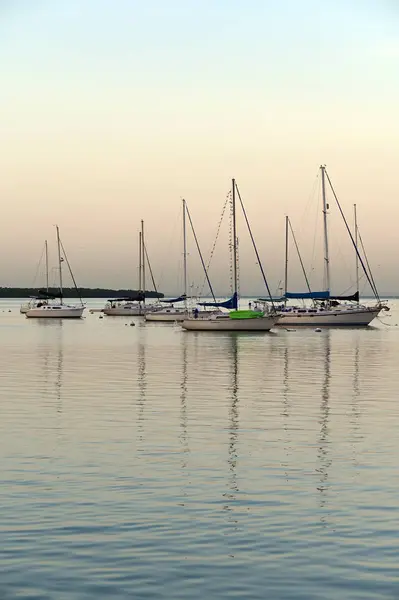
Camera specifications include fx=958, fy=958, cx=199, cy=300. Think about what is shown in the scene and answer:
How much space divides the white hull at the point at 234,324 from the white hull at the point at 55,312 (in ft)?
168

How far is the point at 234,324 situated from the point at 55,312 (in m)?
56.2

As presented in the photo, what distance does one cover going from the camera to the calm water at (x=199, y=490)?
1188 centimetres

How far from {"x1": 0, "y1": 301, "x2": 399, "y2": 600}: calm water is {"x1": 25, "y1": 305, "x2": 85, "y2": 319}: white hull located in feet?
329

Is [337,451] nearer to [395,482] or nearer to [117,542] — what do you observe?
[395,482]

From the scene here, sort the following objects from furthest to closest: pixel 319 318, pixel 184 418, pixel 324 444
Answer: pixel 319 318, pixel 184 418, pixel 324 444

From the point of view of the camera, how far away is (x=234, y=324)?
87.4m

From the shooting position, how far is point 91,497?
16094mm

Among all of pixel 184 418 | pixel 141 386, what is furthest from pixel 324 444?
pixel 141 386

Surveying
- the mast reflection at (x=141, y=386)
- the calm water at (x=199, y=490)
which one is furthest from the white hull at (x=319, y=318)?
the calm water at (x=199, y=490)

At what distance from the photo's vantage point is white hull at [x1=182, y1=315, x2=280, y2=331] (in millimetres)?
86625

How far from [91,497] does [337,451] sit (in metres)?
7.10

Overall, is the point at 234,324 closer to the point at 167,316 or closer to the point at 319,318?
the point at 319,318

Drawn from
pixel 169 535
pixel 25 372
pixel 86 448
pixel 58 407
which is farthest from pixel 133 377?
pixel 169 535

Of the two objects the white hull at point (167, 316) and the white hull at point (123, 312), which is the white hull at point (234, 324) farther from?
the white hull at point (123, 312)
